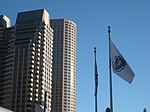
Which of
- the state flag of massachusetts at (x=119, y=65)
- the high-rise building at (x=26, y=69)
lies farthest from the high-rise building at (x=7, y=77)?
the state flag of massachusetts at (x=119, y=65)

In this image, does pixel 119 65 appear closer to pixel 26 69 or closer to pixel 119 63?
pixel 119 63

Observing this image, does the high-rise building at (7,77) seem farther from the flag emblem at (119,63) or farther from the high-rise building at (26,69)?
the flag emblem at (119,63)

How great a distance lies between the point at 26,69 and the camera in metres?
183

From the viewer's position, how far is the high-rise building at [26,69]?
177875 millimetres

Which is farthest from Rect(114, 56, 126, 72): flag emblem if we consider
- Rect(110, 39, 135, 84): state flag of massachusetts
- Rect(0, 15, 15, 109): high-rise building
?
Rect(0, 15, 15, 109): high-rise building

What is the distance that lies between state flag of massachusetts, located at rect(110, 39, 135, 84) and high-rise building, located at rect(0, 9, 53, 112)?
140m

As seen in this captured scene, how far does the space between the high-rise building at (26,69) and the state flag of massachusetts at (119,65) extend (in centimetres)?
13977

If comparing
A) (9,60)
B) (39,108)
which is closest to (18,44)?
(9,60)

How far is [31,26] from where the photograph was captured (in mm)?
196750

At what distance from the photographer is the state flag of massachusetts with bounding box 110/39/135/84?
106 feet

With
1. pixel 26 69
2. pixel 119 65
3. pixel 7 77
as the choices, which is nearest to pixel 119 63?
pixel 119 65

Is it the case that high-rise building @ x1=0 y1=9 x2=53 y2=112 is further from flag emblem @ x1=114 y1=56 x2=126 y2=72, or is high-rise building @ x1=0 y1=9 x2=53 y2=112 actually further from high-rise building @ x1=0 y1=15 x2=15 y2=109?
flag emblem @ x1=114 y1=56 x2=126 y2=72

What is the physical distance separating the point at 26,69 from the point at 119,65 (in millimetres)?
152582

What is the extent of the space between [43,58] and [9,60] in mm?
17234
